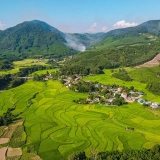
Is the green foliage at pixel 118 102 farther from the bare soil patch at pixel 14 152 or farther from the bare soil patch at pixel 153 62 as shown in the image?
the bare soil patch at pixel 153 62

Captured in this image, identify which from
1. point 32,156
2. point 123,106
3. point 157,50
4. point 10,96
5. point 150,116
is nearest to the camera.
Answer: point 32,156

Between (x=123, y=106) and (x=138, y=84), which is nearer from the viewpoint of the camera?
(x=123, y=106)

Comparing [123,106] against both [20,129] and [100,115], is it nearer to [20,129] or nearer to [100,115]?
[100,115]

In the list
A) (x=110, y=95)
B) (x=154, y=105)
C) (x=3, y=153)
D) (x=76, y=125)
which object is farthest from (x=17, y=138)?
(x=110, y=95)

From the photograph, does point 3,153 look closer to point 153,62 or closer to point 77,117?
point 77,117

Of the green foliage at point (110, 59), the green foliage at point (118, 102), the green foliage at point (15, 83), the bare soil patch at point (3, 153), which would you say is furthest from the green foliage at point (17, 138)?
the green foliage at point (110, 59)

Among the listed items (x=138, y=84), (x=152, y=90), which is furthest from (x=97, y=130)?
(x=138, y=84)

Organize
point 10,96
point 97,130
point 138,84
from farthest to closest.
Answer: point 138,84 → point 10,96 → point 97,130
